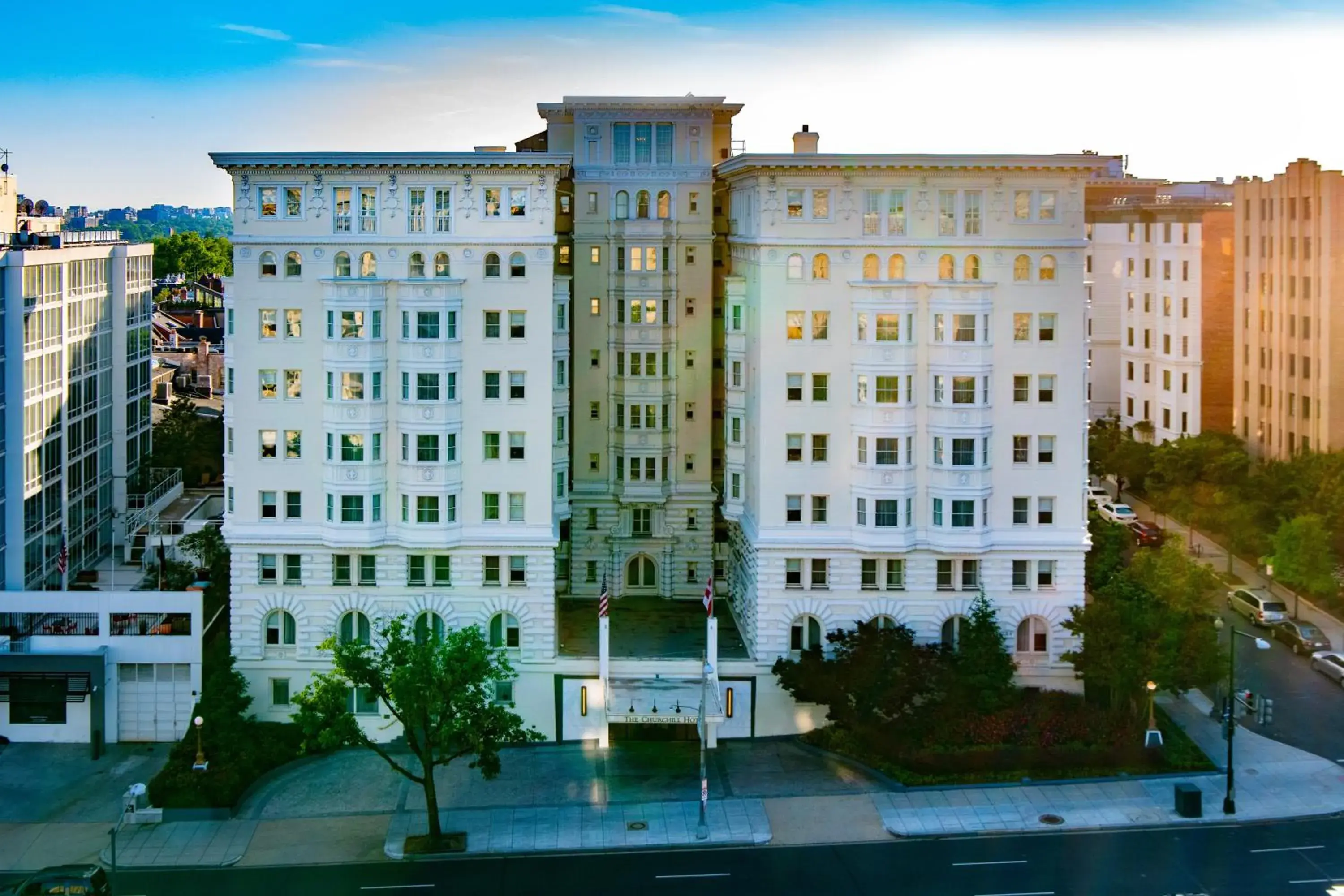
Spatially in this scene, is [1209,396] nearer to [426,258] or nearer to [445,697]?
[426,258]

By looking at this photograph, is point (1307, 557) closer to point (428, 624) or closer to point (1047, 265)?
point (1047, 265)

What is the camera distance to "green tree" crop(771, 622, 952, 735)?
66000 mm

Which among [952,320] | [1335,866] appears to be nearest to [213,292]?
[952,320]

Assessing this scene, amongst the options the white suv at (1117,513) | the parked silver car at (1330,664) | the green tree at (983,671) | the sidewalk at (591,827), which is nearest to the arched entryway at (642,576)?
the green tree at (983,671)

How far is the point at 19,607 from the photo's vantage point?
230 ft

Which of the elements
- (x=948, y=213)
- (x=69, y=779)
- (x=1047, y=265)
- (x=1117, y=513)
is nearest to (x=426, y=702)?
(x=69, y=779)

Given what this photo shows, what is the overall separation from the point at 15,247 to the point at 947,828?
177 feet

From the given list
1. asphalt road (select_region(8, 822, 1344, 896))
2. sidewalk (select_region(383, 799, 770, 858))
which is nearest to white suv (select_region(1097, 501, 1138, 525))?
asphalt road (select_region(8, 822, 1344, 896))

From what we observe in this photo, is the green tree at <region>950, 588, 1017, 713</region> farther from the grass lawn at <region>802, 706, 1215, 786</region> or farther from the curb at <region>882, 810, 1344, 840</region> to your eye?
the curb at <region>882, 810, 1344, 840</region>

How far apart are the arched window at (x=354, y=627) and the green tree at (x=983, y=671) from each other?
25917 mm

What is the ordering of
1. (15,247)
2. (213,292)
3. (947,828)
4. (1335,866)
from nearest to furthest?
(1335,866) < (947,828) < (15,247) < (213,292)

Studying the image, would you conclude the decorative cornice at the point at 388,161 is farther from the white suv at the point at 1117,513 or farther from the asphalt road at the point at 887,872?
the white suv at the point at 1117,513

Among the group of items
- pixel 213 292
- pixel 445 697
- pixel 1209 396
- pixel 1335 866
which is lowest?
pixel 1335 866

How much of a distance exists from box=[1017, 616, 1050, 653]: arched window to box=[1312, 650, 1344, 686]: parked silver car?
15.4 meters
